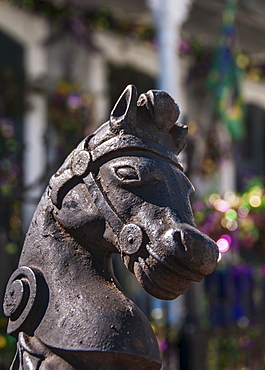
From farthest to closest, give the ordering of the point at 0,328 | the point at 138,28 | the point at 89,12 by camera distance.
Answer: the point at 138,28 → the point at 89,12 → the point at 0,328

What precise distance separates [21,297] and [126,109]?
47 centimetres

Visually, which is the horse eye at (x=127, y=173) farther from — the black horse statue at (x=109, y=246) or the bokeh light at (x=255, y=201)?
the bokeh light at (x=255, y=201)

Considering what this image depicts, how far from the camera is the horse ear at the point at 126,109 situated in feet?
4.92

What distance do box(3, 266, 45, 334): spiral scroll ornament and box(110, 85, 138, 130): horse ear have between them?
38cm

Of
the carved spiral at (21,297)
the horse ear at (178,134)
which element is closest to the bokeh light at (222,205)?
the horse ear at (178,134)

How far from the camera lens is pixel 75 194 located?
60.7 inches

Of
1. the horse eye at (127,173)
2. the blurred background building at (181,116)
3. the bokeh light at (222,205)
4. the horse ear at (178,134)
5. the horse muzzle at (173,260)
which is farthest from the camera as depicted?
the bokeh light at (222,205)

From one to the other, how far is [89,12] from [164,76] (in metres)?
2.02

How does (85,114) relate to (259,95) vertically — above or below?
above

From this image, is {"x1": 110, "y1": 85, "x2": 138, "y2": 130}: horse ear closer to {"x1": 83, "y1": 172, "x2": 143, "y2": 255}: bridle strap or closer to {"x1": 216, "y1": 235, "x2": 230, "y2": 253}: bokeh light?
{"x1": 83, "y1": 172, "x2": 143, "y2": 255}: bridle strap

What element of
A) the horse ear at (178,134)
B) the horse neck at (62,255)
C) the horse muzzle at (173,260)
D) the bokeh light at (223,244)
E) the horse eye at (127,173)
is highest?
the horse ear at (178,134)

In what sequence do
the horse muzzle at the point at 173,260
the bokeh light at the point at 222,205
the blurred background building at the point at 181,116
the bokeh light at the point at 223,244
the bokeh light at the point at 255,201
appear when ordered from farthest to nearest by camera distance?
the bokeh light at the point at 255,201 < the bokeh light at the point at 222,205 < the bokeh light at the point at 223,244 < the blurred background building at the point at 181,116 < the horse muzzle at the point at 173,260

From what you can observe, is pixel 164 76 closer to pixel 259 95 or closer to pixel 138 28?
pixel 138 28

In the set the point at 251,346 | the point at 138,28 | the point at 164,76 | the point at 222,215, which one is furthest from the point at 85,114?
the point at 138,28
